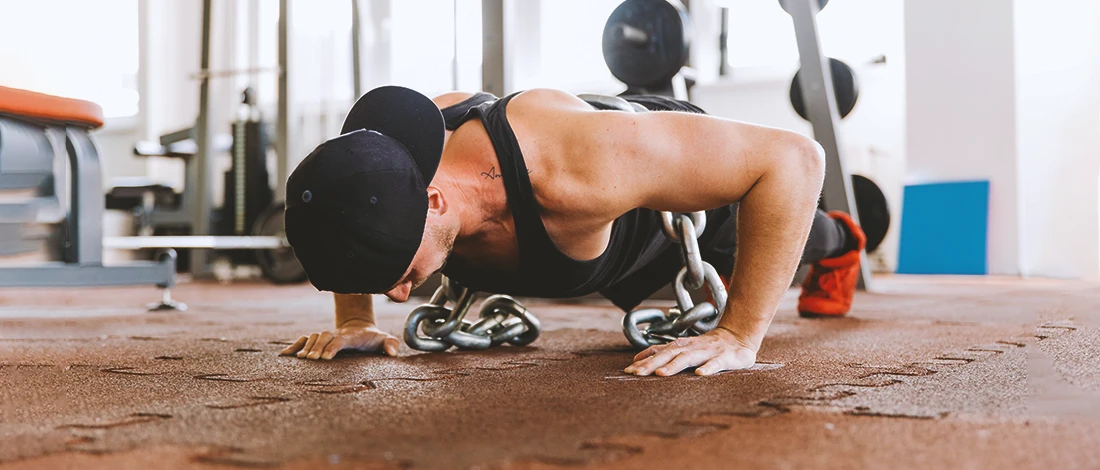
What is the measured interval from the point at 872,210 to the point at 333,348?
9.33 ft

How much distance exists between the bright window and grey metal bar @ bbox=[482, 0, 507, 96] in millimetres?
1204

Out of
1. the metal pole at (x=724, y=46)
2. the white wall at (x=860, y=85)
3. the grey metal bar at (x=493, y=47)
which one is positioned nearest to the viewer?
the grey metal bar at (x=493, y=47)

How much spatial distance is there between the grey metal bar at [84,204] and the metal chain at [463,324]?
1.72m

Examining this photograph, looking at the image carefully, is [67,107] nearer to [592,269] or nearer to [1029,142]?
[592,269]

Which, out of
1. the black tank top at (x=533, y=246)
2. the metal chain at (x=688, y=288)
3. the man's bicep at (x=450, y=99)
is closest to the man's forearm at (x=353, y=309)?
the black tank top at (x=533, y=246)

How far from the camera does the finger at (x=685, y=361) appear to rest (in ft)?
3.68

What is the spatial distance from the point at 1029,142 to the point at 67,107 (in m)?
4.45

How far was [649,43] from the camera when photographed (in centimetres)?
278

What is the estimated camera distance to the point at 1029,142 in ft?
15.1

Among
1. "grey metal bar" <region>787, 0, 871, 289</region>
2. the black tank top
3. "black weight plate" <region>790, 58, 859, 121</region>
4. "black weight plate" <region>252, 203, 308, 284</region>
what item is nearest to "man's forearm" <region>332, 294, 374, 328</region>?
the black tank top

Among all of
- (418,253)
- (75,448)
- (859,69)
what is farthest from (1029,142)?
(75,448)

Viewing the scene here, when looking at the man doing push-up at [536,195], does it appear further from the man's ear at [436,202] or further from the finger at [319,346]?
the finger at [319,346]

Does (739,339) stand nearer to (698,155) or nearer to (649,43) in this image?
(698,155)

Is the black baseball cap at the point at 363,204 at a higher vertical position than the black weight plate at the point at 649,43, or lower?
lower
